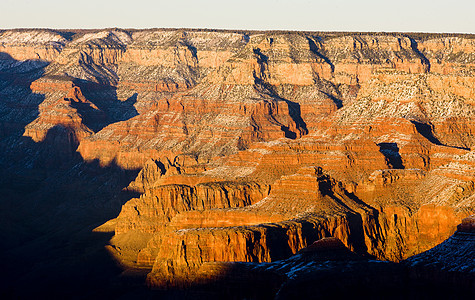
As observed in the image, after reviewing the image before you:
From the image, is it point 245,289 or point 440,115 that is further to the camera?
point 440,115

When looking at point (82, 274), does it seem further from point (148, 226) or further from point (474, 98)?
point (474, 98)

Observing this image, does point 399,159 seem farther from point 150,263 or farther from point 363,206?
point 150,263

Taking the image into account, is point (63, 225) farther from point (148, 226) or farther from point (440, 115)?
point (440, 115)

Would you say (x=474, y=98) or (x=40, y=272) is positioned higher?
(x=474, y=98)

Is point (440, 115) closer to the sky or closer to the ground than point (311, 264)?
closer to the sky

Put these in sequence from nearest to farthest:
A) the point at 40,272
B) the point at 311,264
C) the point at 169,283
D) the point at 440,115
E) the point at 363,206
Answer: the point at 311,264 → the point at 169,283 → the point at 363,206 → the point at 40,272 → the point at 440,115

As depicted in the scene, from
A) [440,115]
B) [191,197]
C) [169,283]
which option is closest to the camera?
[169,283]

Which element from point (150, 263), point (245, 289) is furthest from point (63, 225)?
point (245, 289)

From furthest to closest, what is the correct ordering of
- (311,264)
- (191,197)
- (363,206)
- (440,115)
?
(440,115), (191,197), (363,206), (311,264)

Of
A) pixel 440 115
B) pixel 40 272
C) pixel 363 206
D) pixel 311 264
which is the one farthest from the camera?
pixel 440 115

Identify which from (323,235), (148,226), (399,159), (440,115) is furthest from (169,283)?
(440,115)
